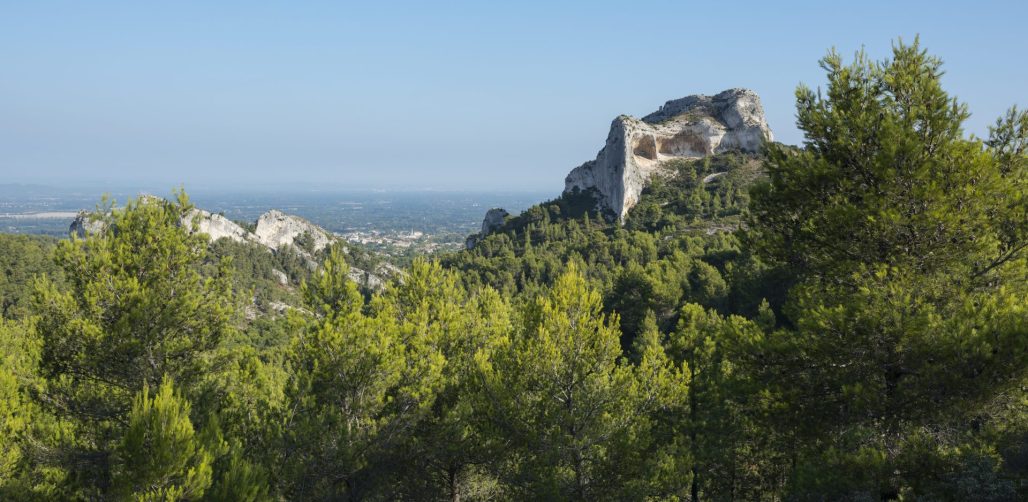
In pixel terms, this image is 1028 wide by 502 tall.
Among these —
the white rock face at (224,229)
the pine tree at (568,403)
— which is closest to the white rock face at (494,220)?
the white rock face at (224,229)

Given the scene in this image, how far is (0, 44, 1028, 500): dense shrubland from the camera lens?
7441mm

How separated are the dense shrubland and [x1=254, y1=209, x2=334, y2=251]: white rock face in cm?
9950

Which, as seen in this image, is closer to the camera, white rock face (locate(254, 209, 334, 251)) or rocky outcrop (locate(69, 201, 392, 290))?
rocky outcrop (locate(69, 201, 392, 290))

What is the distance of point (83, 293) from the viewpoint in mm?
9742

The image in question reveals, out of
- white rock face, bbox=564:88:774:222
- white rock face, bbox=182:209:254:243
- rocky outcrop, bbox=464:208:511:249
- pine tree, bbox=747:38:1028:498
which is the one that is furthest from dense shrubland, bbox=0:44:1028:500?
white rock face, bbox=182:209:254:243

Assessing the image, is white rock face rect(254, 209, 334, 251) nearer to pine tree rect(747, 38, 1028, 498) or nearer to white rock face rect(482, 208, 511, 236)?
white rock face rect(482, 208, 511, 236)

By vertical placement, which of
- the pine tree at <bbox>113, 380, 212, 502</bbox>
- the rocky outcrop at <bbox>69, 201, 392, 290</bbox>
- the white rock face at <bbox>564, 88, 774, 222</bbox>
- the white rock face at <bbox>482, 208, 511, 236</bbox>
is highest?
the white rock face at <bbox>564, 88, 774, 222</bbox>

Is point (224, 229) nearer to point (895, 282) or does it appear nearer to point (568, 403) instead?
point (568, 403)

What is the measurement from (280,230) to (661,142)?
75.2 meters

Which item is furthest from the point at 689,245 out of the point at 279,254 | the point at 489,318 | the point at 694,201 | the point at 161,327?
the point at 279,254

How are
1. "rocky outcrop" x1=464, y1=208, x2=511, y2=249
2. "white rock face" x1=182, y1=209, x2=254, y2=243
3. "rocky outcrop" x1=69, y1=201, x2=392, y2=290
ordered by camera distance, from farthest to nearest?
"rocky outcrop" x1=69, y1=201, x2=392, y2=290, "rocky outcrop" x1=464, y1=208, x2=511, y2=249, "white rock face" x1=182, y1=209, x2=254, y2=243

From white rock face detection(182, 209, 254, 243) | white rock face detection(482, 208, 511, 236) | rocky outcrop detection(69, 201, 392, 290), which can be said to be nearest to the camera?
white rock face detection(182, 209, 254, 243)

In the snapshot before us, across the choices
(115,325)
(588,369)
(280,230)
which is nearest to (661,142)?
(280,230)

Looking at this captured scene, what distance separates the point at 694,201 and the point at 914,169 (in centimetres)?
6630
